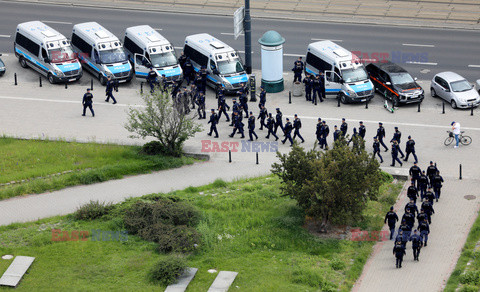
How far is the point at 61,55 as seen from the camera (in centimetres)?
4566

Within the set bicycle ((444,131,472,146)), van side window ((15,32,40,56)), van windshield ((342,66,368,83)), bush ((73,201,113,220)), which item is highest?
van side window ((15,32,40,56))

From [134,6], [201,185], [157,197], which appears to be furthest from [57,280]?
[134,6]

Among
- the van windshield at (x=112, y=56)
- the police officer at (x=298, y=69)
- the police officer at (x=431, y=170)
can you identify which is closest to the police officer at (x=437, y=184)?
the police officer at (x=431, y=170)

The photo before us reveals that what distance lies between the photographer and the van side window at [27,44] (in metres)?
46.2

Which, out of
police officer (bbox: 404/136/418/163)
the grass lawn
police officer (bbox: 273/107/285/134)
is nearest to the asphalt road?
police officer (bbox: 273/107/285/134)

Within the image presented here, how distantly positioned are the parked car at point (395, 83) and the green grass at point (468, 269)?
12705mm

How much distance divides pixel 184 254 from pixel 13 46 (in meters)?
25.5

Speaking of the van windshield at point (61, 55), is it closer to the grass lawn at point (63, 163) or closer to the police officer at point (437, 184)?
the grass lawn at point (63, 163)

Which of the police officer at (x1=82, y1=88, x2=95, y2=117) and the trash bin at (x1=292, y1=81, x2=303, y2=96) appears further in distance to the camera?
the trash bin at (x1=292, y1=81, x2=303, y2=96)

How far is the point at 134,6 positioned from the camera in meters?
55.2

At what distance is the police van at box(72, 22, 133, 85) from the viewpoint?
1774 inches

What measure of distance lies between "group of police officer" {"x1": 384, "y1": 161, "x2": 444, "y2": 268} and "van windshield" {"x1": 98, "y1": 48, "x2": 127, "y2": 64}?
57.7 feet

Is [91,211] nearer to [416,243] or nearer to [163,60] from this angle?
[416,243]

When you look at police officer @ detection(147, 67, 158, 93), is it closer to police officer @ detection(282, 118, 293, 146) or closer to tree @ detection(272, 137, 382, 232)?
police officer @ detection(282, 118, 293, 146)
